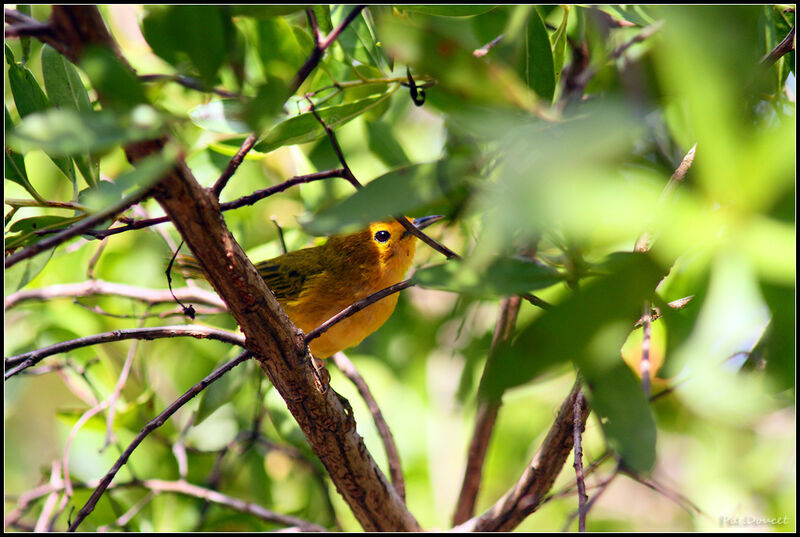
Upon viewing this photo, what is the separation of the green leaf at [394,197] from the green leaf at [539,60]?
0.81m

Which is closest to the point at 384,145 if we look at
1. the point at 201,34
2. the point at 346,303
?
the point at 346,303

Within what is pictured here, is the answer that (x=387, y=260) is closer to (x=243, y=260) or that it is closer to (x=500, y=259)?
(x=243, y=260)

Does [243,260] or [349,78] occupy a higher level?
[349,78]

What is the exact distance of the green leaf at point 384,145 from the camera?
2.63m

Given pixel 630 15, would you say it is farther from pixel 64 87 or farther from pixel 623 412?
pixel 64 87

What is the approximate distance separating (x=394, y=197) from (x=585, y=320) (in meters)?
0.28

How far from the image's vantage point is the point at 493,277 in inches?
31.7

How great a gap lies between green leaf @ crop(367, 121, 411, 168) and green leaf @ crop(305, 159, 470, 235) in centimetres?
180

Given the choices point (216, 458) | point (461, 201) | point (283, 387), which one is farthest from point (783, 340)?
point (216, 458)

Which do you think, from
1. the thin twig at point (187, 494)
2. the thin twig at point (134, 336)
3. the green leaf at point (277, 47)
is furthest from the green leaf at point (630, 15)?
the thin twig at point (187, 494)

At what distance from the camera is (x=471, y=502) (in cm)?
298

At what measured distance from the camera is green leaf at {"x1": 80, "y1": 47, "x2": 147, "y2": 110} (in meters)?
0.81

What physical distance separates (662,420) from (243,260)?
2.52m

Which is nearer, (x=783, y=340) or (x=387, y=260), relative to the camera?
(x=783, y=340)
